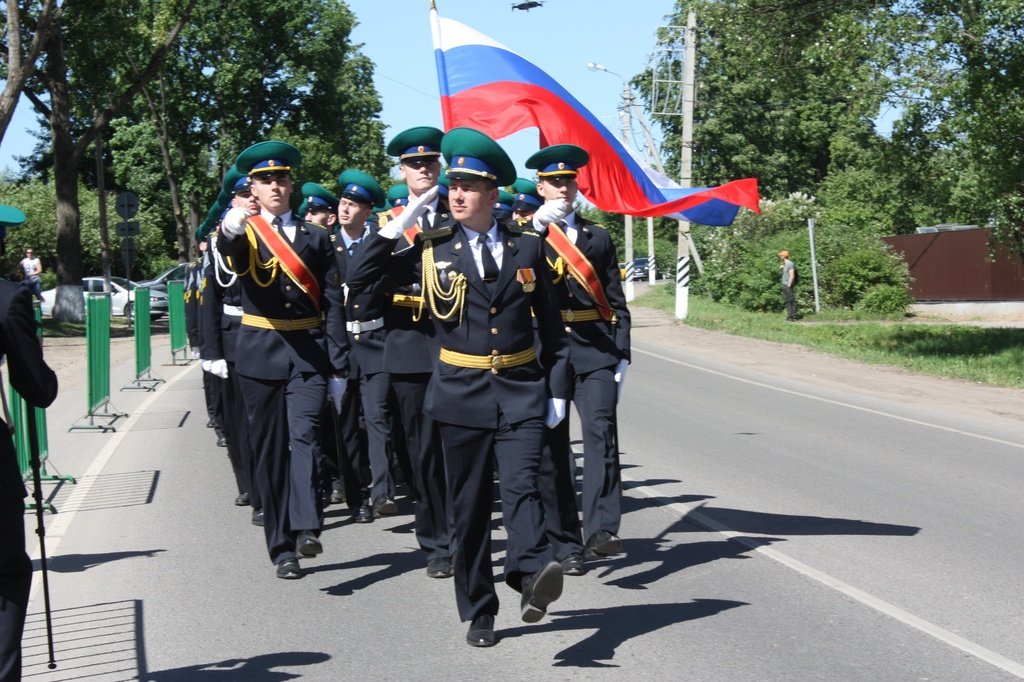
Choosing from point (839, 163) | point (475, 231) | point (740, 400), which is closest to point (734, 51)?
point (740, 400)

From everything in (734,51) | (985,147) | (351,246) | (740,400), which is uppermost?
(734,51)

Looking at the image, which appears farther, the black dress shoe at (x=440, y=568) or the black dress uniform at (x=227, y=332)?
the black dress uniform at (x=227, y=332)

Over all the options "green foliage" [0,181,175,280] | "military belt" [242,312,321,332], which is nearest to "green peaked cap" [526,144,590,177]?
"military belt" [242,312,321,332]

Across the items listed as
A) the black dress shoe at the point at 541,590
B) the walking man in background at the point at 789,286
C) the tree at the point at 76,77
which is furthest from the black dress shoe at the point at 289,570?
the walking man in background at the point at 789,286

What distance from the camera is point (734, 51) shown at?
26.4m

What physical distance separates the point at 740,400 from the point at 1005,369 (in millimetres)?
5654

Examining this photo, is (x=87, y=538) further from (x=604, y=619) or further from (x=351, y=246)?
(x=604, y=619)

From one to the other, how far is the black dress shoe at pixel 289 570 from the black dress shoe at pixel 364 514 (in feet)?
5.90

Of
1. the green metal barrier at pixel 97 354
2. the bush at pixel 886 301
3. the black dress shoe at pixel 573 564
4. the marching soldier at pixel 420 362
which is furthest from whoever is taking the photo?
the bush at pixel 886 301

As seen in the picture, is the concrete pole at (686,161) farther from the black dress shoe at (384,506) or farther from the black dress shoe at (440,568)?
the black dress shoe at (440,568)

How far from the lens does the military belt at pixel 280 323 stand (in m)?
7.57

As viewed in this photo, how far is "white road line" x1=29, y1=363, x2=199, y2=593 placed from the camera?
8247 millimetres

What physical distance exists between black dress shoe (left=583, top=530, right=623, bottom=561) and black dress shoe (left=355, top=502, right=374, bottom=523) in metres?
2.28

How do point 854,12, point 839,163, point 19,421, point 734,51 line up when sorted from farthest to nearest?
point 839,163 → point 734,51 → point 854,12 → point 19,421
